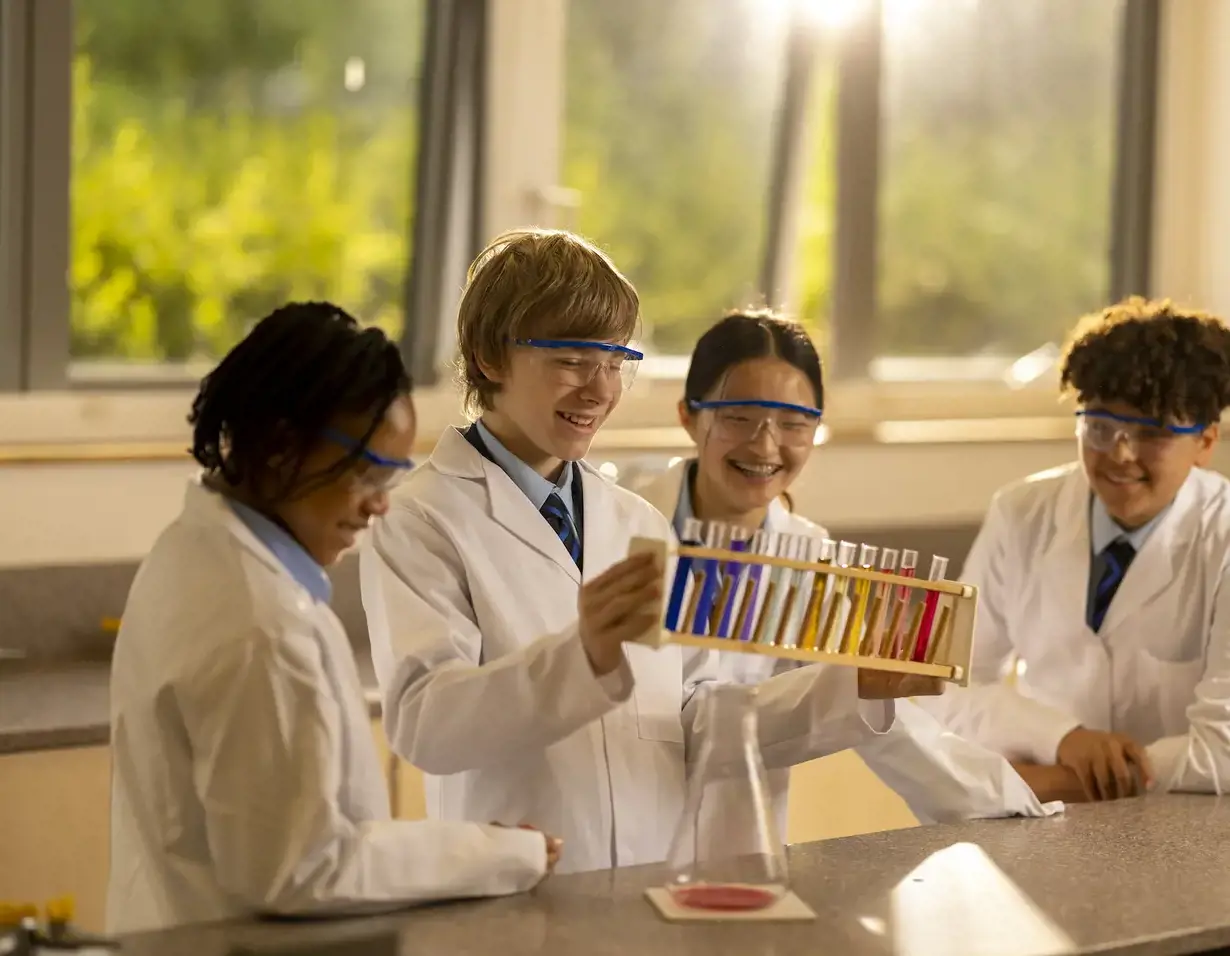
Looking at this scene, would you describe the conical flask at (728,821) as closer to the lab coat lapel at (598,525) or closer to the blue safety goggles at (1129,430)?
the lab coat lapel at (598,525)

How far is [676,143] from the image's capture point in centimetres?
385

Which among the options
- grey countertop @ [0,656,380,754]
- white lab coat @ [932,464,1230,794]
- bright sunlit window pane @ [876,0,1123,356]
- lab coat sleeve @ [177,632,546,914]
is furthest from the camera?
bright sunlit window pane @ [876,0,1123,356]

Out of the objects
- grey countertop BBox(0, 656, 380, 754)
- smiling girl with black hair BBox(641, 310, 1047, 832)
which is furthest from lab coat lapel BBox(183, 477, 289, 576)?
grey countertop BBox(0, 656, 380, 754)

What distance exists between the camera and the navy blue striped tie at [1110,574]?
2348 mm

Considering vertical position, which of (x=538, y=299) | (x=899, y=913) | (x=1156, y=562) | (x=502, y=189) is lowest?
(x=899, y=913)

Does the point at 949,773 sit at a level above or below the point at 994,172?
below

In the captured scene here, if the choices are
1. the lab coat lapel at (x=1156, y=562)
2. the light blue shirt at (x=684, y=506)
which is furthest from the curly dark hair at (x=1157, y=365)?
the light blue shirt at (x=684, y=506)

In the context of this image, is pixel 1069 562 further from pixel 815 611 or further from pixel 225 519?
pixel 225 519

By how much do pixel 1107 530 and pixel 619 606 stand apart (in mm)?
1200

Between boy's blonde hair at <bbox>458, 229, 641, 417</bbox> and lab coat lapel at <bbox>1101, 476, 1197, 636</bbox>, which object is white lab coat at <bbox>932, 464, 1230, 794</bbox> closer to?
lab coat lapel at <bbox>1101, 476, 1197, 636</bbox>

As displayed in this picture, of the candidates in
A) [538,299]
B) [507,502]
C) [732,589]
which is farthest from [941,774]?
[538,299]

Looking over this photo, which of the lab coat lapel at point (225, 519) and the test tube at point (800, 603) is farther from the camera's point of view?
the test tube at point (800, 603)

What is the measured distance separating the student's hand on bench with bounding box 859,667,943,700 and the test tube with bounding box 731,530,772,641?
0.85 ft

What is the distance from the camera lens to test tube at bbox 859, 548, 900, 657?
1.60m
